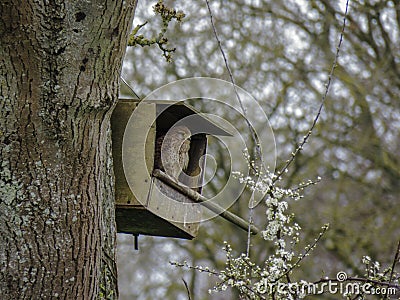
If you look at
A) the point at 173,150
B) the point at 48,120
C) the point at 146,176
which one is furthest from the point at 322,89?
the point at 48,120

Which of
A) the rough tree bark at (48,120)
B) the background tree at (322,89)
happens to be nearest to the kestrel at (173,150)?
the rough tree bark at (48,120)

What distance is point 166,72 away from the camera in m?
6.62

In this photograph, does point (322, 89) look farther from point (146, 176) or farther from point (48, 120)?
point (48, 120)

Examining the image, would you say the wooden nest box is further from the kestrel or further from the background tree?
→ the background tree

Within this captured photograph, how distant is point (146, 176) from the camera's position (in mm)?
2186

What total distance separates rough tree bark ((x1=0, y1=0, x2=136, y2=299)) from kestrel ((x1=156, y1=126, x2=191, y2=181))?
3.29 feet

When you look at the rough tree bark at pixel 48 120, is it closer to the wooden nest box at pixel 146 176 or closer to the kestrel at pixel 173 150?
the wooden nest box at pixel 146 176

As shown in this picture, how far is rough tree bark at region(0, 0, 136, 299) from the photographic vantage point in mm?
1391

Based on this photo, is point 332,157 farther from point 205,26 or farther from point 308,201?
point 205,26

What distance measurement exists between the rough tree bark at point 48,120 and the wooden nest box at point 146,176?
28.2 inches

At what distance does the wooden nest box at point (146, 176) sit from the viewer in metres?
2.16

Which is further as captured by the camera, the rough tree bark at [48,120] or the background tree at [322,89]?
the background tree at [322,89]

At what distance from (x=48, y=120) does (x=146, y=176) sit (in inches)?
Answer: 31.9

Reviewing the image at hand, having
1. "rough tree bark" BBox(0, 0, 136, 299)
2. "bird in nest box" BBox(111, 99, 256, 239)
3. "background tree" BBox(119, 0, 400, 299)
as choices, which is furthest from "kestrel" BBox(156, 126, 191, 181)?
"background tree" BBox(119, 0, 400, 299)
